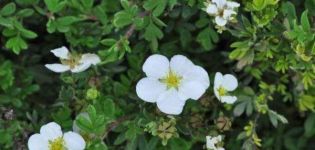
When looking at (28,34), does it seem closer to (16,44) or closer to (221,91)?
(16,44)

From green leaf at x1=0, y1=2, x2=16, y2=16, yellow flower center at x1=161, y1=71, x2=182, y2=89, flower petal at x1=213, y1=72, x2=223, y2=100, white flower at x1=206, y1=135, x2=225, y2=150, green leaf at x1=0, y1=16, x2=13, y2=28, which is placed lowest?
white flower at x1=206, y1=135, x2=225, y2=150

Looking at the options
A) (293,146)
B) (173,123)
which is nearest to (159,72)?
(173,123)

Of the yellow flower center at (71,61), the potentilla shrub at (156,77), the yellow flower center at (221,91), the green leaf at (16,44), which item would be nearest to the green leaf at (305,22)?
the potentilla shrub at (156,77)

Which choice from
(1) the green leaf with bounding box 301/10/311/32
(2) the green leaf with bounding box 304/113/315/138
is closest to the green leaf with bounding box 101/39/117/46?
(1) the green leaf with bounding box 301/10/311/32

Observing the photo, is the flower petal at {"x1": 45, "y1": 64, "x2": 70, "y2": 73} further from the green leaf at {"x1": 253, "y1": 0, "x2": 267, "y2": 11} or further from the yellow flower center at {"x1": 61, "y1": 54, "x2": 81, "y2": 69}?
the green leaf at {"x1": 253, "y1": 0, "x2": 267, "y2": 11}

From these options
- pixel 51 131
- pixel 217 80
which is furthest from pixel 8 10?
pixel 217 80

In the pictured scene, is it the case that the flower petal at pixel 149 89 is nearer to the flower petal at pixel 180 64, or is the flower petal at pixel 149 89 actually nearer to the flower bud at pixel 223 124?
the flower petal at pixel 180 64
